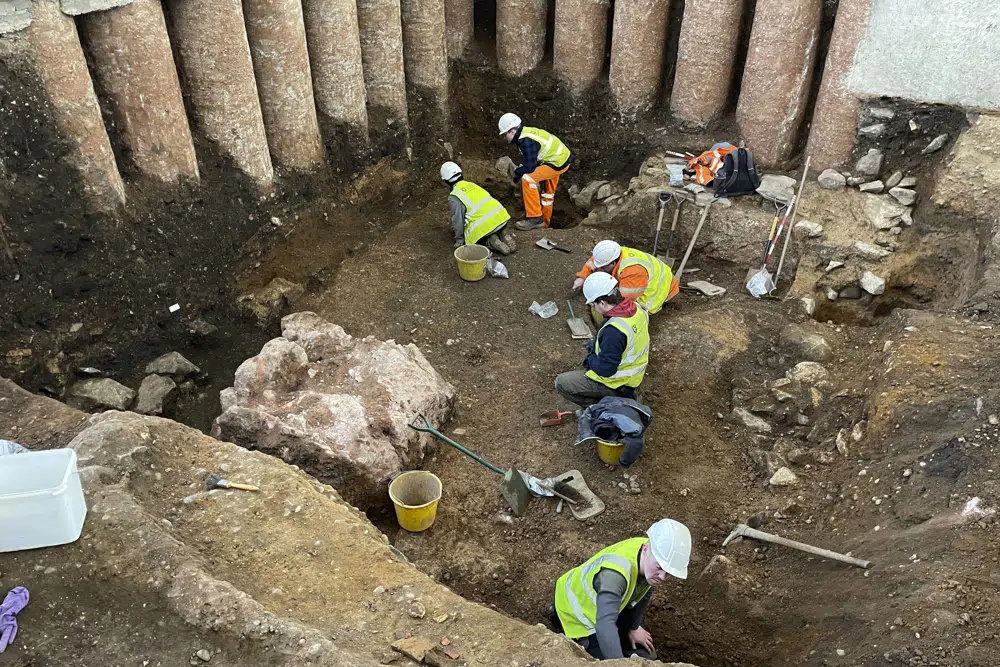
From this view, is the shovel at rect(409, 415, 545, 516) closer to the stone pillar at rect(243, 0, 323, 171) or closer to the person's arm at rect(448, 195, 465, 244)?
the person's arm at rect(448, 195, 465, 244)

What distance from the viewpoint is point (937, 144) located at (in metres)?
8.00

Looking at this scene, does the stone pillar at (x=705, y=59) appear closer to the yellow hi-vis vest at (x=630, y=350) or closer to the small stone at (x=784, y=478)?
the yellow hi-vis vest at (x=630, y=350)

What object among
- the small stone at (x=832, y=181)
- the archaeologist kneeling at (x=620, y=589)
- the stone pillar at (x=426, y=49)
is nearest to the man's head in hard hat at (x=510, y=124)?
the stone pillar at (x=426, y=49)

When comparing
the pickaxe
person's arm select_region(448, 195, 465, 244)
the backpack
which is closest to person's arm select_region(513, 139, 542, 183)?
person's arm select_region(448, 195, 465, 244)

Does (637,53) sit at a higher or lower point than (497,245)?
higher

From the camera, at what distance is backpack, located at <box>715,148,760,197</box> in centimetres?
846

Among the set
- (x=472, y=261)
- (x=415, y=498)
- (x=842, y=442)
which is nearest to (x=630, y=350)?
(x=842, y=442)

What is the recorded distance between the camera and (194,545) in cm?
420

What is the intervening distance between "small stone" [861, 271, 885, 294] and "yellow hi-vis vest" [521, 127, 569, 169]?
3644 mm

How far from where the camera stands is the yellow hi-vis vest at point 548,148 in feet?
30.1

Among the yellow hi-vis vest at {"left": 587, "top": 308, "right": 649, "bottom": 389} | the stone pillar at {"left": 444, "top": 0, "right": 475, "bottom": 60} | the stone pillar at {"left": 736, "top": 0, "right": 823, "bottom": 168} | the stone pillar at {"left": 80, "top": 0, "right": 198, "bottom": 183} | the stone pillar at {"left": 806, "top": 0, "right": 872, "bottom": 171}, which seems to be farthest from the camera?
the stone pillar at {"left": 444, "top": 0, "right": 475, "bottom": 60}

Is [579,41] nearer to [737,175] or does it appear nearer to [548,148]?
[548,148]

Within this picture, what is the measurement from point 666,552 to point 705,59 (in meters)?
6.75

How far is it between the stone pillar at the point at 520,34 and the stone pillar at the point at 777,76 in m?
2.78
